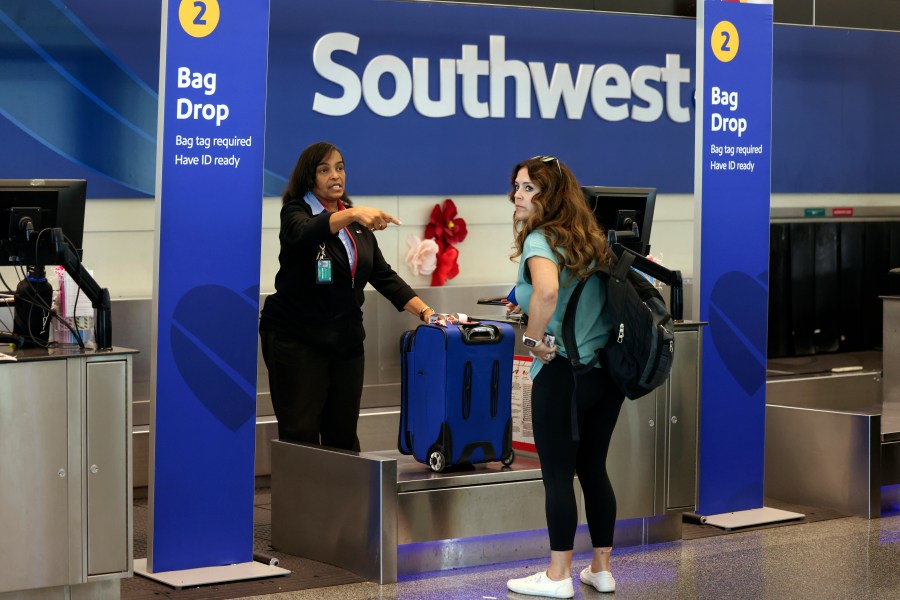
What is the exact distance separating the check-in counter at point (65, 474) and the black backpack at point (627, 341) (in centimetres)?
144

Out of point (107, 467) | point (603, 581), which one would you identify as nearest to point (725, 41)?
point (603, 581)

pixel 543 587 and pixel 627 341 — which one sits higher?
pixel 627 341

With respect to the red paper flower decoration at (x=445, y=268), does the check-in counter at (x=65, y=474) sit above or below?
below

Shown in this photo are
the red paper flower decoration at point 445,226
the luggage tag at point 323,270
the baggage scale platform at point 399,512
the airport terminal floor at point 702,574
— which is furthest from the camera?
the red paper flower decoration at point 445,226

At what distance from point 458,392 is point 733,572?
1.23m

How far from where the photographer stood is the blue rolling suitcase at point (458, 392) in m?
4.74

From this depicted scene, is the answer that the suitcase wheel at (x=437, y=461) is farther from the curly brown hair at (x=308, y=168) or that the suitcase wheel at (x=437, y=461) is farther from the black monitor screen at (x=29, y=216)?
the black monitor screen at (x=29, y=216)

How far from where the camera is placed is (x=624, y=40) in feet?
27.8

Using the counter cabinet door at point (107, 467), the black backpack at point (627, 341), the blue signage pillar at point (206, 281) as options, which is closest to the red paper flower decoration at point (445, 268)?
the blue signage pillar at point (206, 281)

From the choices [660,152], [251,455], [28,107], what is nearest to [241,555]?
[251,455]

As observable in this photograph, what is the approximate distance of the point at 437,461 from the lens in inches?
190

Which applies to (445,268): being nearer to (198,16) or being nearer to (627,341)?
(198,16)

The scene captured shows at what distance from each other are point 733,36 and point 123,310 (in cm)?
325

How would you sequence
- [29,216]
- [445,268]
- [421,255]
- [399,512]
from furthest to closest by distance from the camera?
[445,268] → [421,255] → [399,512] → [29,216]
